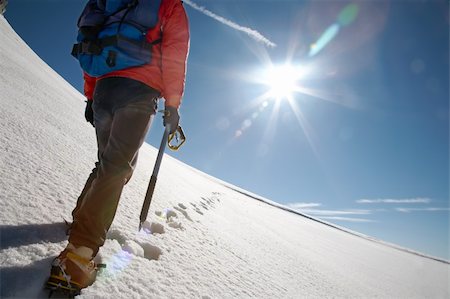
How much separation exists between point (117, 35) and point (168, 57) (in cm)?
36

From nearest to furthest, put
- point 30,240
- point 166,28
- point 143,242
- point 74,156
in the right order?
point 30,240
point 166,28
point 143,242
point 74,156

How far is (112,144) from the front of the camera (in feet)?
5.44

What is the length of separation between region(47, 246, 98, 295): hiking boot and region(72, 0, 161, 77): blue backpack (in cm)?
121

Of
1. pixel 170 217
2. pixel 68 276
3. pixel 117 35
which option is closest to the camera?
pixel 68 276

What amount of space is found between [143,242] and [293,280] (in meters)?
2.04

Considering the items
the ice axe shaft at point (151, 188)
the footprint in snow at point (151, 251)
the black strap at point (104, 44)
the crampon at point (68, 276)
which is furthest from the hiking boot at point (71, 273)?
the black strap at point (104, 44)

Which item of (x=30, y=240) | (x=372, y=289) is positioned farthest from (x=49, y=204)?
(x=372, y=289)

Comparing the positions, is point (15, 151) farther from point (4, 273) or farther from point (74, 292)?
point (74, 292)

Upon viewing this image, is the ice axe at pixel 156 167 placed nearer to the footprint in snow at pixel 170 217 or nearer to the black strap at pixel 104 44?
the black strap at pixel 104 44

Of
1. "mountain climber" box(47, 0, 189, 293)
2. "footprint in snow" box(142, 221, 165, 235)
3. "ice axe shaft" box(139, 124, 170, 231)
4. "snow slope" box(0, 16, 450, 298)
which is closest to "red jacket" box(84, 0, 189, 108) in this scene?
"mountain climber" box(47, 0, 189, 293)

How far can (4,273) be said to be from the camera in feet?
3.91

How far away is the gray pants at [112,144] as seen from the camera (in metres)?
1.52

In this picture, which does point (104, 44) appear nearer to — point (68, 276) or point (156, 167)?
point (156, 167)

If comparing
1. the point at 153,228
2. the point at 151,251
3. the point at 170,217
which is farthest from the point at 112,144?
the point at 170,217
